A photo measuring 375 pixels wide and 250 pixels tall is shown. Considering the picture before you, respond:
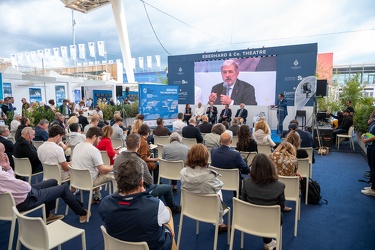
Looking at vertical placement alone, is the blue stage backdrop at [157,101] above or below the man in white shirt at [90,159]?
above

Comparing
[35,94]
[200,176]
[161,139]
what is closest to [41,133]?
[161,139]

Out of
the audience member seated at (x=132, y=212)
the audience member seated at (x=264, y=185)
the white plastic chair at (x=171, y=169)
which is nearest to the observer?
the audience member seated at (x=132, y=212)

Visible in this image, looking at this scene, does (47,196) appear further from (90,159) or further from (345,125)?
(345,125)

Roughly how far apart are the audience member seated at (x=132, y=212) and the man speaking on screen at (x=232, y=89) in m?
10.1

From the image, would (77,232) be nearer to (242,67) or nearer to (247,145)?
(247,145)

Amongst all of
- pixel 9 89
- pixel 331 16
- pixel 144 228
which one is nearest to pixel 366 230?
pixel 144 228

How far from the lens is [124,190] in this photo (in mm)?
1675

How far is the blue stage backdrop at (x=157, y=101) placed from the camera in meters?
10.6

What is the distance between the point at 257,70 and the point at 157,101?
15.9 ft

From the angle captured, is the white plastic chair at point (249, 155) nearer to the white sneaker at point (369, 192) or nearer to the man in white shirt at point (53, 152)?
the white sneaker at point (369, 192)

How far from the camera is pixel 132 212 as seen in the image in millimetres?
1575

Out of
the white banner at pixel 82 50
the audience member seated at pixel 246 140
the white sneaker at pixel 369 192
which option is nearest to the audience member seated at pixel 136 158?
the audience member seated at pixel 246 140

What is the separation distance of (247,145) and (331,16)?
40.7ft

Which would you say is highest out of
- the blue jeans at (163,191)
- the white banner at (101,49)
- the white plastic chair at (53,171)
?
the white banner at (101,49)
